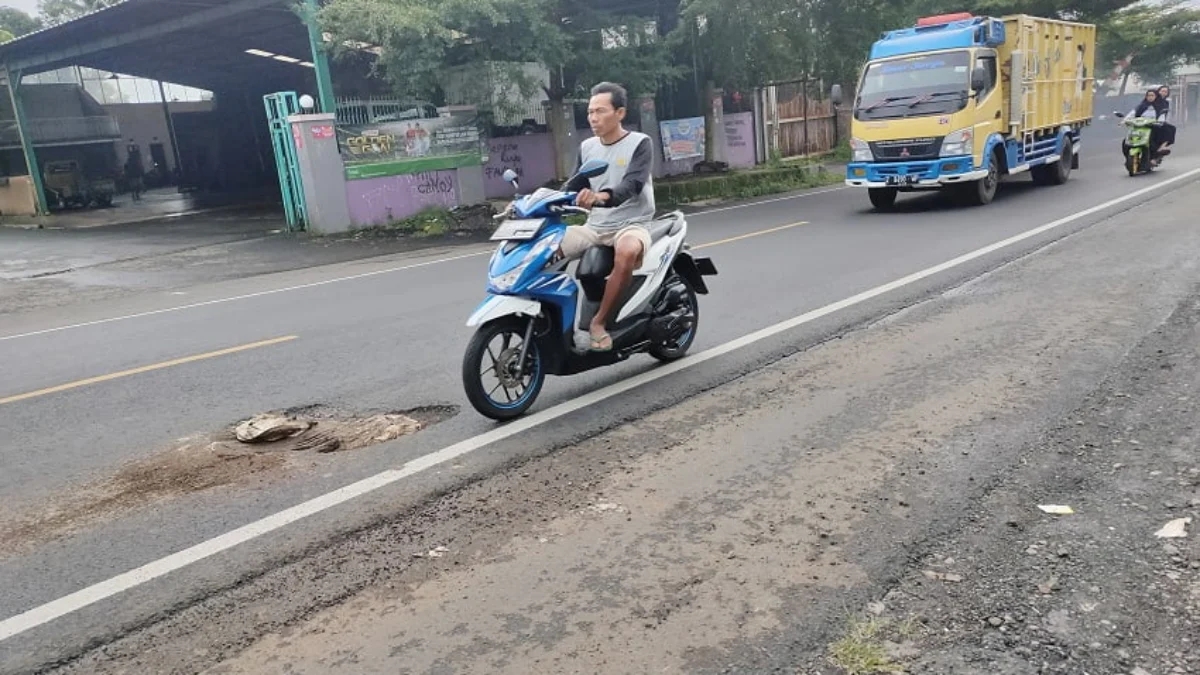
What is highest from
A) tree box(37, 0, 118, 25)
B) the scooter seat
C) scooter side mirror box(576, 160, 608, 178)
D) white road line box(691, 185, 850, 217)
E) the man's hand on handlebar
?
tree box(37, 0, 118, 25)

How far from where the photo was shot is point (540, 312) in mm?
5406

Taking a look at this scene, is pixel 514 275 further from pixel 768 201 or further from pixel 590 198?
pixel 768 201

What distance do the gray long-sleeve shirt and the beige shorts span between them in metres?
0.10

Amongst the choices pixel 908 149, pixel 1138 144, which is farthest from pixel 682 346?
pixel 1138 144

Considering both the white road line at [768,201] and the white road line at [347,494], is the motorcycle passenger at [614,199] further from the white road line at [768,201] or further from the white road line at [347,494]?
the white road line at [768,201]

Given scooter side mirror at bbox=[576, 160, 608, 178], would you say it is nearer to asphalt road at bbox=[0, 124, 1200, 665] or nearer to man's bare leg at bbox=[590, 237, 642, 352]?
man's bare leg at bbox=[590, 237, 642, 352]

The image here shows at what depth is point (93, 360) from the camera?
25.1 feet

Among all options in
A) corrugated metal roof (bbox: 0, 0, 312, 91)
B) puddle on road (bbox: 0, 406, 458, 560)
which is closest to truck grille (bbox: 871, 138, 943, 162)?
puddle on road (bbox: 0, 406, 458, 560)


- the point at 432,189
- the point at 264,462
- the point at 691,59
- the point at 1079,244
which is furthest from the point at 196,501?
the point at 691,59

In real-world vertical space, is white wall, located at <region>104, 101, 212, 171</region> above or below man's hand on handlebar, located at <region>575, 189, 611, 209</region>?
above

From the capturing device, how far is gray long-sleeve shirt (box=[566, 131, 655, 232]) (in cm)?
567

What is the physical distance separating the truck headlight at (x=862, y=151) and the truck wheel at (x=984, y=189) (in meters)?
1.67

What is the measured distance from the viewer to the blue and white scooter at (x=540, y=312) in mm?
5246

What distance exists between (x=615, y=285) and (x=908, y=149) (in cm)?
1019
